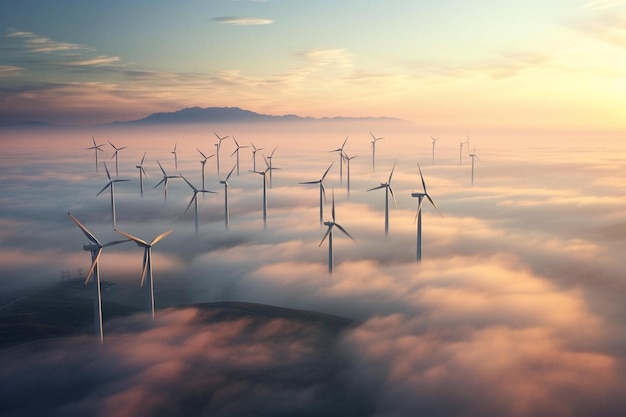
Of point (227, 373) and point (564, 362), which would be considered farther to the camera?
point (564, 362)

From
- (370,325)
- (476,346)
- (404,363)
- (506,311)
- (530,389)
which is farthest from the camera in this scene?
(506,311)

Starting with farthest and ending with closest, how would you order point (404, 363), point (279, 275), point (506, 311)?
1. point (279, 275)
2. point (506, 311)
3. point (404, 363)

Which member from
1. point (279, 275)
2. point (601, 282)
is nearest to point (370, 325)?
point (279, 275)

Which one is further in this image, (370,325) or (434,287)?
(434,287)

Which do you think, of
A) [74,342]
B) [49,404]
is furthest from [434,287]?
[49,404]

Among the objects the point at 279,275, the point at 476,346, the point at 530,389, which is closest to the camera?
the point at 530,389

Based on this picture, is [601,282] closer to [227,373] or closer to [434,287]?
[434,287]

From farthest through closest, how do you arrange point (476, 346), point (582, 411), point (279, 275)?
point (279, 275), point (476, 346), point (582, 411)

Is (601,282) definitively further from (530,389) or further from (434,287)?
(530,389)
